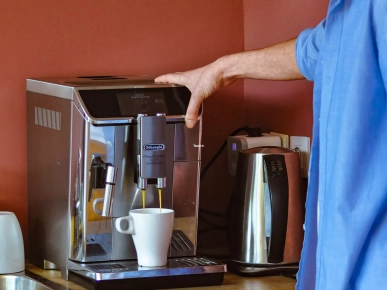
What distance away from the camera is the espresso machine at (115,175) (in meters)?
1.47

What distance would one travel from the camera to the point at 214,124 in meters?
1.92

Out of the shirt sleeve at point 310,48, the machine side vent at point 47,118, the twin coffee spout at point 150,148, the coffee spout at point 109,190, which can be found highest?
the shirt sleeve at point 310,48

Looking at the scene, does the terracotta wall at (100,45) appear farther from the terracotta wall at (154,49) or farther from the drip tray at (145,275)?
the drip tray at (145,275)

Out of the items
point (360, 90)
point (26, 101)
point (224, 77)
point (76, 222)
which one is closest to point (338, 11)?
point (360, 90)

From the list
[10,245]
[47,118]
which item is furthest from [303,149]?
[10,245]

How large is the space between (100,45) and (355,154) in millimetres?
1010

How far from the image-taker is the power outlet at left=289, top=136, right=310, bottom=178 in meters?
1.73

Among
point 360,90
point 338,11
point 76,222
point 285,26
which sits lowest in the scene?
point 76,222

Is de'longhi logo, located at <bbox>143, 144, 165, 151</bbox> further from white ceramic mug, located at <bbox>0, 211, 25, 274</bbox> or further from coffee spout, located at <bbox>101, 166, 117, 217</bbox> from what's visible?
white ceramic mug, located at <bbox>0, 211, 25, 274</bbox>

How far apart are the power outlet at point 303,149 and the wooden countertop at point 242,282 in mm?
274

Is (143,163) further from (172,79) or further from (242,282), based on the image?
(242,282)

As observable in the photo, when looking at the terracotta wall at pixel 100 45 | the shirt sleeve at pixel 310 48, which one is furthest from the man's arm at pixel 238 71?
the terracotta wall at pixel 100 45

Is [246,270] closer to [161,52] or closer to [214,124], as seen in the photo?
[214,124]

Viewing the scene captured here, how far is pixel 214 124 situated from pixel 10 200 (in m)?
0.54
